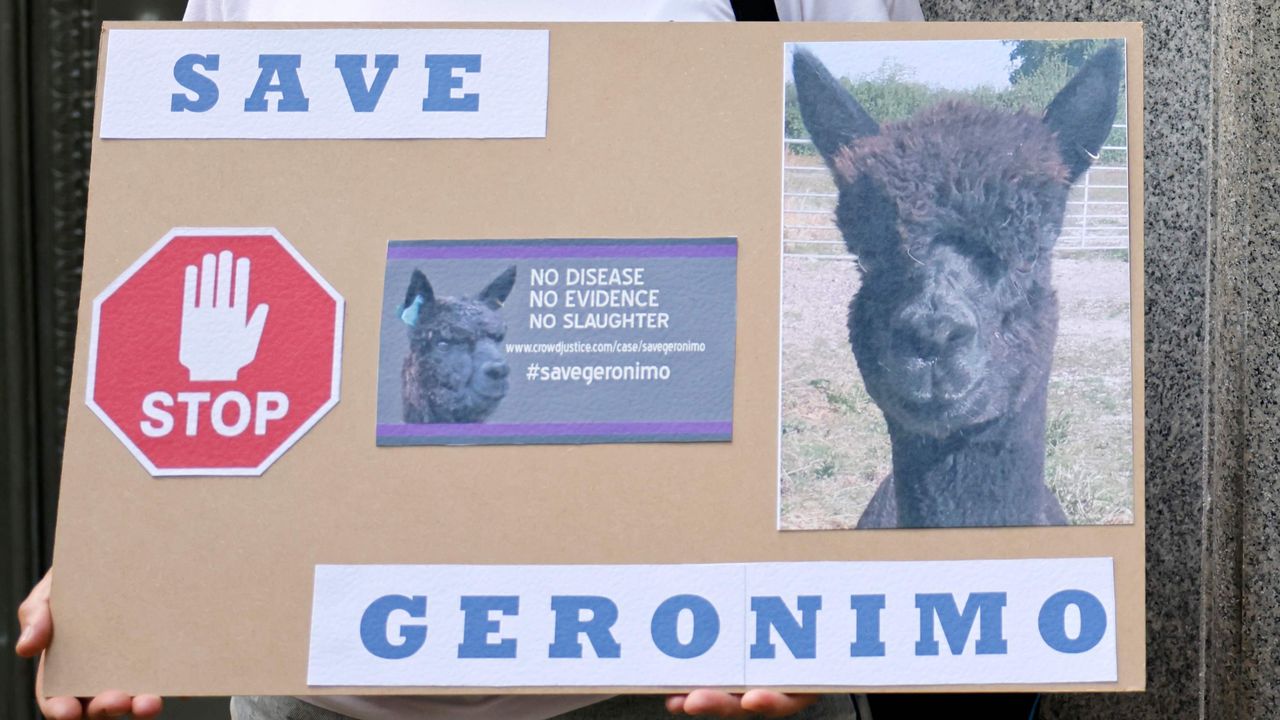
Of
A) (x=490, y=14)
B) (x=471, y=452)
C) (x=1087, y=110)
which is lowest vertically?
(x=471, y=452)

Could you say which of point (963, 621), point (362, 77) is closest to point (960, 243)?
point (963, 621)

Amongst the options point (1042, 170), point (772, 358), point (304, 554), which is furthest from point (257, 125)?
point (1042, 170)

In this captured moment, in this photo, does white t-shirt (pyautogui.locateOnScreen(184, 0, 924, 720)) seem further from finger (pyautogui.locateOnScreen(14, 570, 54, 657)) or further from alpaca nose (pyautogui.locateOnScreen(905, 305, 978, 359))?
alpaca nose (pyautogui.locateOnScreen(905, 305, 978, 359))

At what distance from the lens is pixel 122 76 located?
1.04m

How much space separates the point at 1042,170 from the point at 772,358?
0.25 m

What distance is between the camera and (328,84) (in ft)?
3.34

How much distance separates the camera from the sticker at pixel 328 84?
1011 mm

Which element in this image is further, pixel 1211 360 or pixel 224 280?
pixel 1211 360

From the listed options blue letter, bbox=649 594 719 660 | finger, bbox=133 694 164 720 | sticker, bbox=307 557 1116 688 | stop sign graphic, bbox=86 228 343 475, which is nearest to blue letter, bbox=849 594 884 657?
sticker, bbox=307 557 1116 688

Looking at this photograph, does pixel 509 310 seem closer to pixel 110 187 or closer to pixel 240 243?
pixel 240 243

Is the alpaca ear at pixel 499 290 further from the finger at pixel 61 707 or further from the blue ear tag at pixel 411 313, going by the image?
the finger at pixel 61 707

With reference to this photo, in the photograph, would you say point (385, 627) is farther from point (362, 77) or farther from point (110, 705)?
point (362, 77)

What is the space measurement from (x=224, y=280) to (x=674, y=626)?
0.44 metres

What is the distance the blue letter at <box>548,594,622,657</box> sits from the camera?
95 cm
